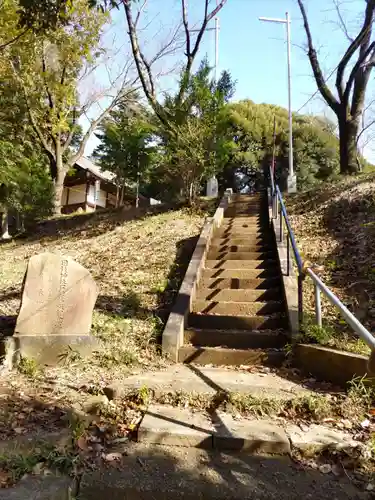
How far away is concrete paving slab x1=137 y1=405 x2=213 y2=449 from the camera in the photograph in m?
2.86

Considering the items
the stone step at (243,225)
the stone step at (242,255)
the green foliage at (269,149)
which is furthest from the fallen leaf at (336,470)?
the green foliage at (269,149)

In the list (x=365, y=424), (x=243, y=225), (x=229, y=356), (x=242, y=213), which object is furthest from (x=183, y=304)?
(x=242, y=213)

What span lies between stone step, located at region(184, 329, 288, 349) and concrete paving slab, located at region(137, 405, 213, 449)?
1.81 m

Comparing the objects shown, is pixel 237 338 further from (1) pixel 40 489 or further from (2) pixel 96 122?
(2) pixel 96 122

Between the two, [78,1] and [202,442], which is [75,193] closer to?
[78,1]

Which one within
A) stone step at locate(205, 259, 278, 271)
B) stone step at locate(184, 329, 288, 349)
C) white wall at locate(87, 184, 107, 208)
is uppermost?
white wall at locate(87, 184, 107, 208)

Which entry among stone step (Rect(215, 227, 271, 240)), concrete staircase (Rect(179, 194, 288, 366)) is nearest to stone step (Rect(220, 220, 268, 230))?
stone step (Rect(215, 227, 271, 240))

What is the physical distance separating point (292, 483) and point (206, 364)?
2.18m

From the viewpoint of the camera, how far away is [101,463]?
8.61ft

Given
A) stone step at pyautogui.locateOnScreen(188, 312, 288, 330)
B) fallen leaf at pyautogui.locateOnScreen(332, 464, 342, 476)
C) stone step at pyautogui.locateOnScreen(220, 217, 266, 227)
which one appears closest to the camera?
fallen leaf at pyautogui.locateOnScreen(332, 464, 342, 476)

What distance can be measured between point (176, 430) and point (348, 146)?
39.1 feet

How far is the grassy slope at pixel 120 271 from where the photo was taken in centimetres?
442

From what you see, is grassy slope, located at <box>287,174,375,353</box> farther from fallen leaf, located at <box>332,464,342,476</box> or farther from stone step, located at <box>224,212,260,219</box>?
fallen leaf, located at <box>332,464,342,476</box>

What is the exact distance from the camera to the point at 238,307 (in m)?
5.54
